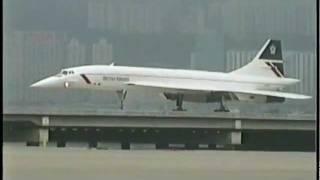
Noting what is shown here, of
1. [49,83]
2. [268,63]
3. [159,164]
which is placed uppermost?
[268,63]

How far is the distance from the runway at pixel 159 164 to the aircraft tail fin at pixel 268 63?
0.51m

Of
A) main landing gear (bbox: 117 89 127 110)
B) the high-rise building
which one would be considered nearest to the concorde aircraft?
main landing gear (bbox: 117 89 127 110)

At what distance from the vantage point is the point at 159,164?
3.47 meters

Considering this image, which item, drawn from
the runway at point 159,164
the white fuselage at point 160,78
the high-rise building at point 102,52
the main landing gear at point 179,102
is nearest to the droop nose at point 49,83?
the high-rise building at point 102,52

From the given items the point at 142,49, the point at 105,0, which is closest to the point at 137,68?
the point at 142,49

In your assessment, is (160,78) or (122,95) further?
(160,78)

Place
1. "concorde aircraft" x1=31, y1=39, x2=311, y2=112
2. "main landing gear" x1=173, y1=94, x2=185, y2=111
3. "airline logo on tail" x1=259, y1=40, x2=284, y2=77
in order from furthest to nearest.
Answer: "main landing gear" x1=173, y1=94, x2=185, y2=111, "concorde aircraft" x1=31, y1=39, x2=311, y2=112, "airline logo on tail" x1=259, y1=40, x2=284, y2=77

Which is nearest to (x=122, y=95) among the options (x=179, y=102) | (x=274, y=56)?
(x=179, y=102)

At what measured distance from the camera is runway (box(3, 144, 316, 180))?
310 centimetres

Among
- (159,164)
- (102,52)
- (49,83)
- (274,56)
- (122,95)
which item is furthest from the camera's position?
Answer: (122,95)

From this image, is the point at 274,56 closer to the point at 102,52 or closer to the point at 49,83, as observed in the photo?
the point at 102,52

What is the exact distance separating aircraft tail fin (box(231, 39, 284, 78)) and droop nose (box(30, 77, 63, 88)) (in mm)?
1084

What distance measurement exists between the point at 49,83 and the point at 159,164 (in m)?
0.93

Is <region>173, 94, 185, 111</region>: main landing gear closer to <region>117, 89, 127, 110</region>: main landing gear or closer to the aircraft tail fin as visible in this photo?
<region>117, 89, 127, 110</region>: main landing gear
